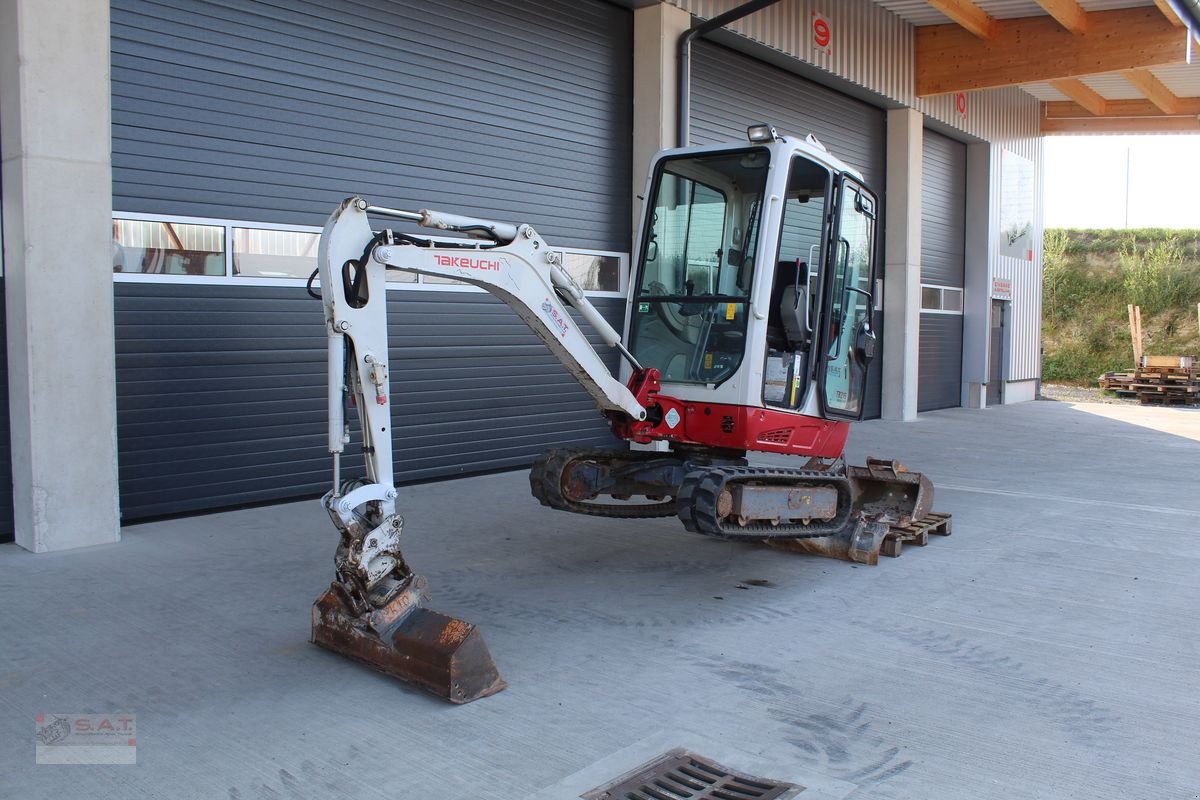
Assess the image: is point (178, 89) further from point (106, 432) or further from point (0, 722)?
point (0, 722)

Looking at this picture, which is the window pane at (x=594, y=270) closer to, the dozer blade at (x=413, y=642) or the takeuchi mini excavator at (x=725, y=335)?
the takeuchi mini excavator at (x=725, y=335)

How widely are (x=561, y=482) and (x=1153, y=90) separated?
58.9 ft

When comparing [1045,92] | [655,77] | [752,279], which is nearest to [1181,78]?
[1045,92]

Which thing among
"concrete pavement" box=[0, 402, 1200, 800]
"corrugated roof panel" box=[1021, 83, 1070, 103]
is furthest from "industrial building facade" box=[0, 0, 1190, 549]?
"corrugated roof panel" box=[1021, 83, 1070, 103]

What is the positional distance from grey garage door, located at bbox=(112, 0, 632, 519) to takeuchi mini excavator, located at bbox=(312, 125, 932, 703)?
286 cm

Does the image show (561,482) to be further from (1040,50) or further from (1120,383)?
(1120,383)

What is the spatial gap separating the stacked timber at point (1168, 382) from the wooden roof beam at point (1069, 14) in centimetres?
1030

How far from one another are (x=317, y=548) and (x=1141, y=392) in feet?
70.8

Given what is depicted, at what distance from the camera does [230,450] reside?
26.3 feet

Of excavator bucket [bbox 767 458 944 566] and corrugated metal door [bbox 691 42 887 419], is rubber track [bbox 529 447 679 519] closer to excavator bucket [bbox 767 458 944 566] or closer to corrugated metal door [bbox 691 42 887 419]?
excavator bucket [bbox 767 458 944 566]

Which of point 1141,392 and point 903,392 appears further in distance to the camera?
point 1141,392

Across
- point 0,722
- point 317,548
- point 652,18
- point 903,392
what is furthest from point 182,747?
point 903,392

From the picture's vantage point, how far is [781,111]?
1417cm

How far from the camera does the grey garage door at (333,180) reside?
24.5 feet
